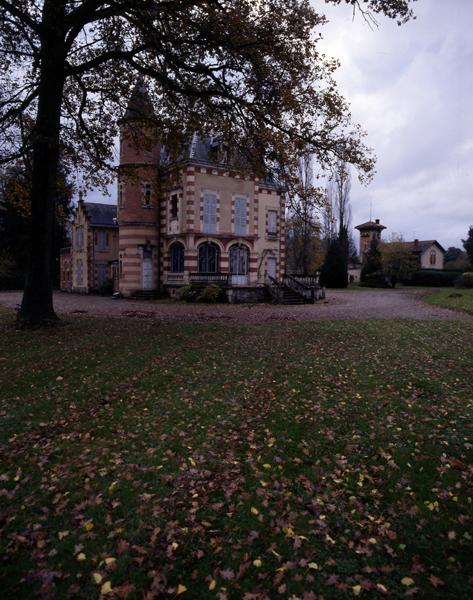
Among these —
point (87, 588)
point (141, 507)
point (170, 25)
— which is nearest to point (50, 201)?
point (170, 25)

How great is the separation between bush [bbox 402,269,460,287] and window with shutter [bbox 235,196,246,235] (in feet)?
94.9

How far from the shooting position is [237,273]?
3055 cm

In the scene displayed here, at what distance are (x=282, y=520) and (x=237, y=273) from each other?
26664 mm

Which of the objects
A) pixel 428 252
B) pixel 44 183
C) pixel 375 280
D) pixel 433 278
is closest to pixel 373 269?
pixel 375 280

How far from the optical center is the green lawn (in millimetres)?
3541

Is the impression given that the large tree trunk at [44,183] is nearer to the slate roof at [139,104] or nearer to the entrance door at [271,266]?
the slate roof at [139,104]

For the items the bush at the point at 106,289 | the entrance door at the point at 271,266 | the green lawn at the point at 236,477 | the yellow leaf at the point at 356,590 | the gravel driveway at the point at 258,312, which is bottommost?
the yellow leaf at the point at 356,590

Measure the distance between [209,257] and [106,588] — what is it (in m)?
26.6

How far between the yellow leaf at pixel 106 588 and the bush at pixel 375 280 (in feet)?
165

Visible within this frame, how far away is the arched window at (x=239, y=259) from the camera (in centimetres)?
3053

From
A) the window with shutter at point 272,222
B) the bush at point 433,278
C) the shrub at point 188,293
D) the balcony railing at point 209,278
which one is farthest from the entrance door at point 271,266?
the bush at point 433,278

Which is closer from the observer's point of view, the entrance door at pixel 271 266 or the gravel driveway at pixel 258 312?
the gravel driveway at pixel 258 312

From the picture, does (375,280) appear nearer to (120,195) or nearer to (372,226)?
(372,226)

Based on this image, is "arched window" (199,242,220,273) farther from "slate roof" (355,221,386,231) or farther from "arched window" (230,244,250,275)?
"slate roof" (355,221,386,231)
